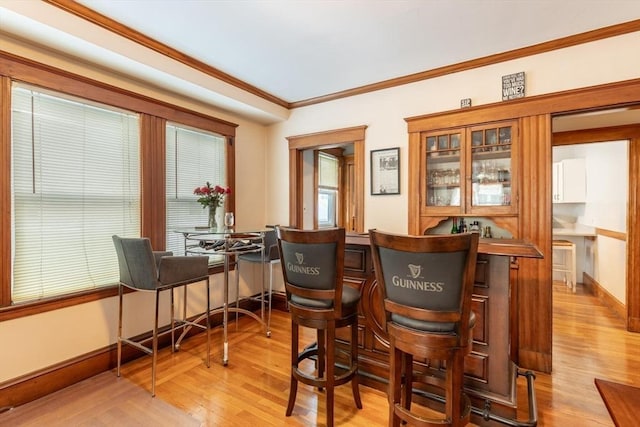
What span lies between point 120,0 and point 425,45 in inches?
92.3

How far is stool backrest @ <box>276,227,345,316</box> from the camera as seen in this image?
5.27 feet

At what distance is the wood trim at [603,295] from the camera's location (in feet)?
12.1

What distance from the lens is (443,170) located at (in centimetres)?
311

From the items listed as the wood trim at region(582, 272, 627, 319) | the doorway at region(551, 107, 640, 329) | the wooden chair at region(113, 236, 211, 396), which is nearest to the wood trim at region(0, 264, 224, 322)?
the wooden chair at region(113, 236, 211, 396)

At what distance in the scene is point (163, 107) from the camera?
296 centimetres

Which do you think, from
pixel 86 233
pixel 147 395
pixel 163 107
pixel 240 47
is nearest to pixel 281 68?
pixel 240 47

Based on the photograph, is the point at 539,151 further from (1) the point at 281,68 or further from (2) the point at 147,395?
(2) the point at 147,395

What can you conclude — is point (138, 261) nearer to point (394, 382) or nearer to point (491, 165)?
point (394, 382)

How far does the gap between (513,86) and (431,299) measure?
2399 mm

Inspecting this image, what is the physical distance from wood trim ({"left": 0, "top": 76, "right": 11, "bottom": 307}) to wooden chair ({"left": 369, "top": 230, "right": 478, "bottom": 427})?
2.44m

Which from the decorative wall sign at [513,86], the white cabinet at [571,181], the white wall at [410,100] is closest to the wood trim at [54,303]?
the white wall at [410,100]

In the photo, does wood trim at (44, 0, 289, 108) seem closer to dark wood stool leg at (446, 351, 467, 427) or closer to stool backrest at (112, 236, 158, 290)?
stool backrest at (112, 236, 158, 290)

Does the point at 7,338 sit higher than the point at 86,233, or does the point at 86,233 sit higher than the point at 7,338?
the point at 86,233

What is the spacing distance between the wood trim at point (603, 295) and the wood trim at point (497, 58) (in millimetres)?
3061
